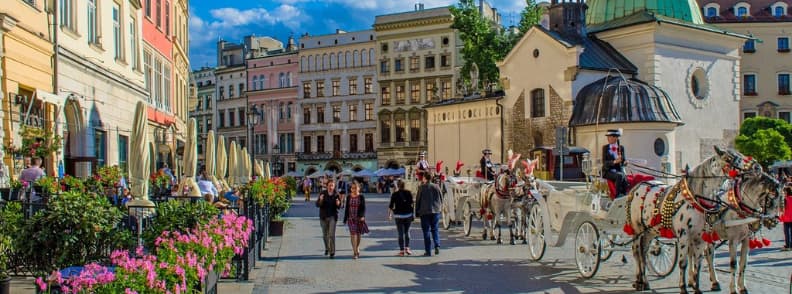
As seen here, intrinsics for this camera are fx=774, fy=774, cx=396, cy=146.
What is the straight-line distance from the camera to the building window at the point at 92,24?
2078cm

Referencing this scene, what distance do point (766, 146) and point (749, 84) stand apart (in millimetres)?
21416

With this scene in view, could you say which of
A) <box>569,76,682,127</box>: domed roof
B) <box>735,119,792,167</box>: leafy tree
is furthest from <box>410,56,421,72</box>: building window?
<box>569,76,682,127</box>: domed roof

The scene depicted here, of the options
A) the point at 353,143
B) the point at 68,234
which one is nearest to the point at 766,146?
the point at 353,143

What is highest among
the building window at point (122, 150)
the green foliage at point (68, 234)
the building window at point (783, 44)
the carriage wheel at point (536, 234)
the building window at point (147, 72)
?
the building window at point (783, 44)

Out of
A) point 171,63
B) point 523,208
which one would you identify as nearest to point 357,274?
point 523,208

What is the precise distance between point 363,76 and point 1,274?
2747 inches

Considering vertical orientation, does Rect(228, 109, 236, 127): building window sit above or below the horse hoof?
above

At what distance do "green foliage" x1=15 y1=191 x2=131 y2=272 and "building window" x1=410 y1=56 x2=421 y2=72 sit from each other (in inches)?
2504

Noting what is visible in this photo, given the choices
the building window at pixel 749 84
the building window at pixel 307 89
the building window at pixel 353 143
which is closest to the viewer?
the building window at pixel 749 84

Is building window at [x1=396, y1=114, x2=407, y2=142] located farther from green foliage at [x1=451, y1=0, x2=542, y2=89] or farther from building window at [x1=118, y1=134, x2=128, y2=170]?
building window at [x1=118, y1=134, x2=128, y2=170]

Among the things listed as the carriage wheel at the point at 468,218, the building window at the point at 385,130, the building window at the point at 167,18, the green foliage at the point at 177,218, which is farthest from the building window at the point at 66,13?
the building window at the point at 385,130

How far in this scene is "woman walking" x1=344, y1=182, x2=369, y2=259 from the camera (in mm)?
15242

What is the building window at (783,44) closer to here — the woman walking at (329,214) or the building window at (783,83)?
the building window at (783,83)

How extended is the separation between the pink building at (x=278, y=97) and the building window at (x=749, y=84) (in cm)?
4197
